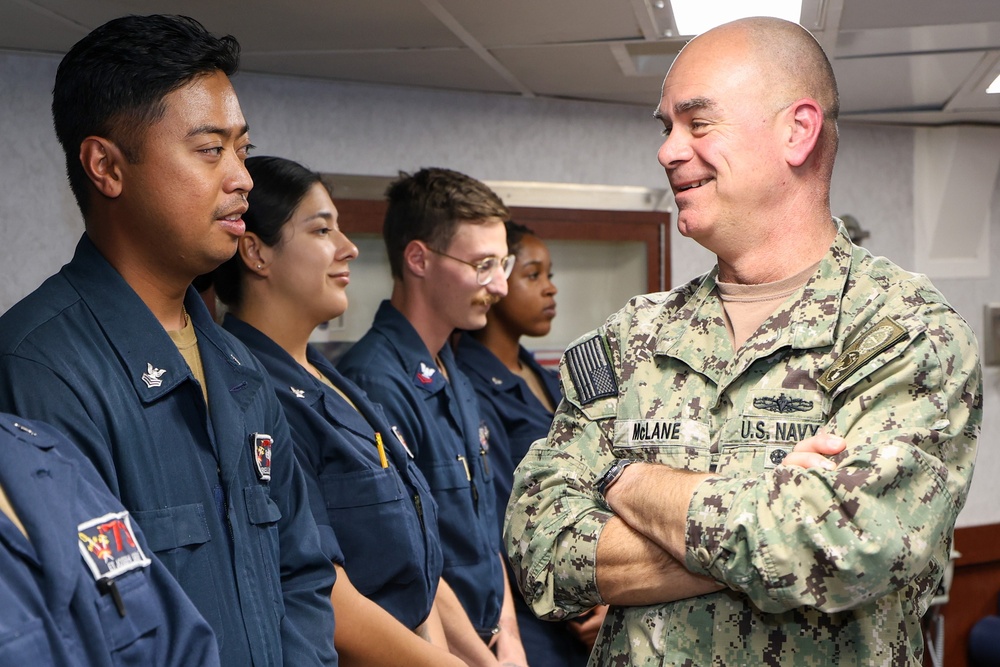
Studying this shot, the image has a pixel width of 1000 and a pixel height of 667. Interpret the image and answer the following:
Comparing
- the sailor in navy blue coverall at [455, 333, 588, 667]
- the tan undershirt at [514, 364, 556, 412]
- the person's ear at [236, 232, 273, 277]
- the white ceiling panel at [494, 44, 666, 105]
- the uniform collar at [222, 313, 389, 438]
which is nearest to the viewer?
the uniform collar at [222, 313, 389, 438]

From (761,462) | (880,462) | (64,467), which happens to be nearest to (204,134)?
(64,467)

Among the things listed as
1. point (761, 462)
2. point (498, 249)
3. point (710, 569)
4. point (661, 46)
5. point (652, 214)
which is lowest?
point (710, 569)

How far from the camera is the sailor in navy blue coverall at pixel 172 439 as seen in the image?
1367mm

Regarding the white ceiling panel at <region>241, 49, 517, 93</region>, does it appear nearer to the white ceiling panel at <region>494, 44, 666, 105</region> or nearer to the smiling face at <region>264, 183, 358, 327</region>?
the white ceiling panel at <region>494, 44, 666, 105</region>

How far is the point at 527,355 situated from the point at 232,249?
1871mm

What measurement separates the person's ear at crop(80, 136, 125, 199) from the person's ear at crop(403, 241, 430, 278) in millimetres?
1361

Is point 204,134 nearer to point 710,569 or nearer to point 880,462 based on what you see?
point 710,569

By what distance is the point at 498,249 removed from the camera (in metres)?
2.92

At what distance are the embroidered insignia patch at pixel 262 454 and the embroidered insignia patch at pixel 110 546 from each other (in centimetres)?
50

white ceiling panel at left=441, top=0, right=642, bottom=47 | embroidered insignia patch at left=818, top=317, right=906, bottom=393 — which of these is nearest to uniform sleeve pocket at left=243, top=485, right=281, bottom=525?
embroidered insignia patch at left=818, top=317, right=906, bottom=393

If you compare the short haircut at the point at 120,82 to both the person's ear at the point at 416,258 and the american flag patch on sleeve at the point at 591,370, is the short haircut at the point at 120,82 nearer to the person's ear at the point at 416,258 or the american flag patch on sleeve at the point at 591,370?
the american flag patch on sleeve at the point at 591,370

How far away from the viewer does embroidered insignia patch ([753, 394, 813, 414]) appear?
146cm

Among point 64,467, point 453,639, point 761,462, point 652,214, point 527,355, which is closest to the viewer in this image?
point 64,467

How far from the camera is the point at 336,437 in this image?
2039 millimetres
